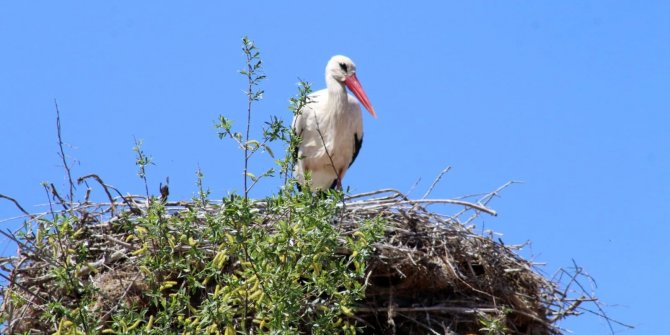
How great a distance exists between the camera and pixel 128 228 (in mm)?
5648

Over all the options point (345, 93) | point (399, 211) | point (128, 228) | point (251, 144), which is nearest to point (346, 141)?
point (345, 93)

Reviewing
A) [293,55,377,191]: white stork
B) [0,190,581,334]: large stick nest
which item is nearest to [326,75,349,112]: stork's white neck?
[293,55,377,191]: white stork

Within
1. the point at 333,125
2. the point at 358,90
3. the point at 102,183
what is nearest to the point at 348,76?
the point at 358,90

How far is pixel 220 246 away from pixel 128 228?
2.42 feet

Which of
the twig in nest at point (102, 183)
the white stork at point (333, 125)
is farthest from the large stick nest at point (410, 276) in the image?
the white stork at point (333, 125)

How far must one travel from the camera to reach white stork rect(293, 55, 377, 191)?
8.85 meters

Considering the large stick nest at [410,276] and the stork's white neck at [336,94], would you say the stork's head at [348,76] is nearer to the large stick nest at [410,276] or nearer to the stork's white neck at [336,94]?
the stork's white neck at [336,94]

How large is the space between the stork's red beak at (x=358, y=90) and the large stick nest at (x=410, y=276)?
9.44 ft

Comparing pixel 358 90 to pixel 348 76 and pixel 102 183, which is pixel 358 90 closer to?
pixel 348 76

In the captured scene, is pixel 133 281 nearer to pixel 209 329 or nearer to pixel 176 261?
pixel 176 261

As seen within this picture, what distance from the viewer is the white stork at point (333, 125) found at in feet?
29.0

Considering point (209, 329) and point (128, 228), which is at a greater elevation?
point (128, 228)

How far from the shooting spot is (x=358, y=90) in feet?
30.2

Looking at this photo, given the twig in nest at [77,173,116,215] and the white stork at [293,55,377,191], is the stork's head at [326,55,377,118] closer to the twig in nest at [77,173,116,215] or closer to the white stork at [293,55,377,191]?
the white stork at [293,55,377,191]
